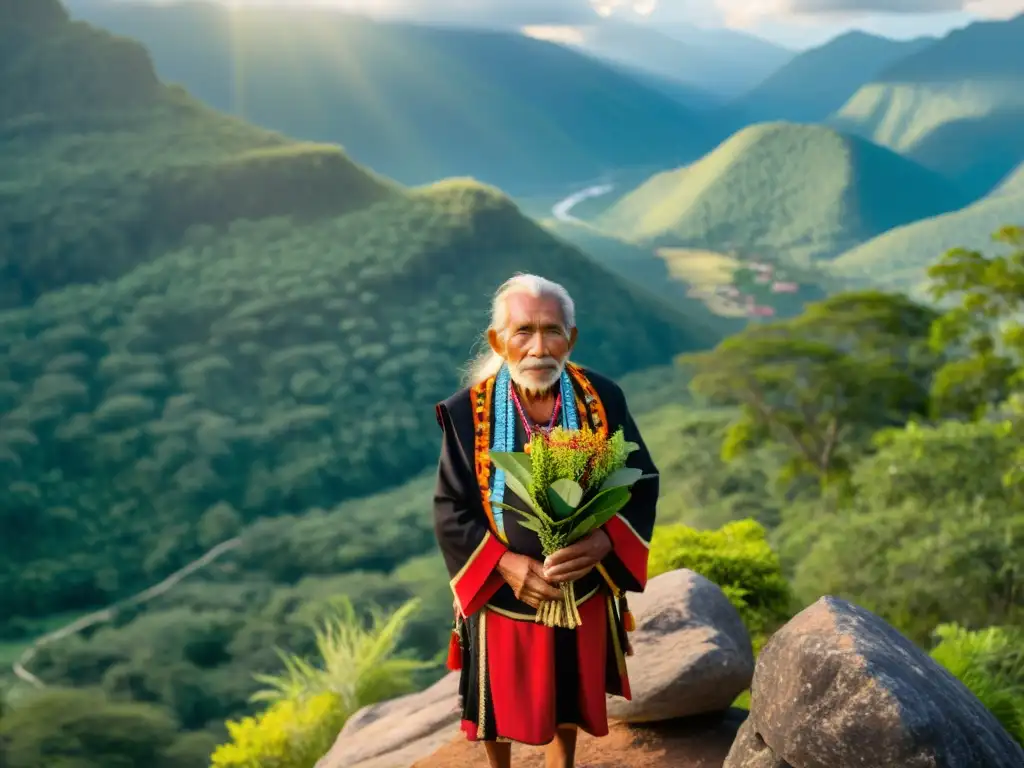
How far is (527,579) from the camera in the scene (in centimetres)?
277

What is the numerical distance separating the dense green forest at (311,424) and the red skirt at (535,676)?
216cm

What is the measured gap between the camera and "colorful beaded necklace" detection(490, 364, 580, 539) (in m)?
2.87

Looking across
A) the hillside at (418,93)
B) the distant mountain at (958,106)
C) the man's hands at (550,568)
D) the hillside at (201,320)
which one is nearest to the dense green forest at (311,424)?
the hillside at (201,320)

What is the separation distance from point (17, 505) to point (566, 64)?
74.4 meters

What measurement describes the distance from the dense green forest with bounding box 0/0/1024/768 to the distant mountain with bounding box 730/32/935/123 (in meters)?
55.2

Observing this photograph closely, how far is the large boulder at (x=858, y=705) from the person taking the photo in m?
2.39

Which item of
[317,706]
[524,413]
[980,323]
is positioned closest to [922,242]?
[980,323]

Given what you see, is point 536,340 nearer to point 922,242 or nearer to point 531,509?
point 531,509

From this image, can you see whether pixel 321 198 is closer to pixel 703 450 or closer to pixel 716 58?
pixel 703 450

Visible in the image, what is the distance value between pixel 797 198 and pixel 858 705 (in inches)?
2459

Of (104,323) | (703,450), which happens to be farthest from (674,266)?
(703,450)

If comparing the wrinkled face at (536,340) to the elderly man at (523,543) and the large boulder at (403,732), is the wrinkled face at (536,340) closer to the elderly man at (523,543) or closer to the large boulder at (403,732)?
the elderly man at (523,543)

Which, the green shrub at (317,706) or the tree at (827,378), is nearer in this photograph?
the green shrub at (317,706)

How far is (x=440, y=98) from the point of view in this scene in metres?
81.1
